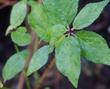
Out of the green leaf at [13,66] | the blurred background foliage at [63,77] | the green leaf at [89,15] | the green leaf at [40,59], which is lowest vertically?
the blurred background foliage at [63,77]

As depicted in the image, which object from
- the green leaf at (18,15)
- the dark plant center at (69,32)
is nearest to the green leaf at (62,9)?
the dark plant center at (69,32)

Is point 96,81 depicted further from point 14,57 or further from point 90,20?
point 90,20

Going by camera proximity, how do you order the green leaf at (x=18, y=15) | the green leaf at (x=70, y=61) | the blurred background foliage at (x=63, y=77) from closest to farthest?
1. the green leaf at (x=70, y=61)
2. the green leaf at (x=18, y=15)
3. the blurred background foliage at (x=63, y=77)

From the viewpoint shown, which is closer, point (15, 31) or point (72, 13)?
point (72, 13)

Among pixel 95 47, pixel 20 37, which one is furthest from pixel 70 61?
pixel 20 37

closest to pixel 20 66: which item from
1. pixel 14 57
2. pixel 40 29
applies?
pixel 14 57

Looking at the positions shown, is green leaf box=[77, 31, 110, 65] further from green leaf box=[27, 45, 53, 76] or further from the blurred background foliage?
the blurred background foliage

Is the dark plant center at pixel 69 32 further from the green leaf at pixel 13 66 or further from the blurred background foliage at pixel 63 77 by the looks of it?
the blurred background foliage at pixel 63 77
